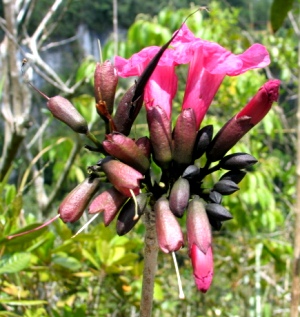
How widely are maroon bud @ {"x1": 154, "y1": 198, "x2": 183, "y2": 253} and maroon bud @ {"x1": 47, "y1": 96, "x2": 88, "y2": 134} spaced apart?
17 centimetres

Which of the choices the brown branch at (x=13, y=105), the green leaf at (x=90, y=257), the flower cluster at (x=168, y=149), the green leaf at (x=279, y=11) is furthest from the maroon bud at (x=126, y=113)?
the brown branch at (x=13, y=105)

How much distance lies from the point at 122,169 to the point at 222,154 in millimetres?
166

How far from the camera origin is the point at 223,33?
3.50 meters

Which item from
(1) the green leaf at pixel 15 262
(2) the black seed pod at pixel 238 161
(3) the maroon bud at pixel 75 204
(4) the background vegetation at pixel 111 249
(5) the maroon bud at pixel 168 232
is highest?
(3) the maroon bud at pixel 75 204

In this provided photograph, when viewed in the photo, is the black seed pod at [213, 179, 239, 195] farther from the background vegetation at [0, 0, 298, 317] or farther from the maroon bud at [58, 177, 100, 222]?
the background vegetation at [0, 0, 298, 317]

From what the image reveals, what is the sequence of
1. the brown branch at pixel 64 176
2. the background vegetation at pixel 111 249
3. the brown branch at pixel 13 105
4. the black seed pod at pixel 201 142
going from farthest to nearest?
1. the brown branch at pixel 64 176
2. the brown branch at pixel 13 105
3. the background vegetation at pixel 111 249
4. the black seed pod at pixel 201 142

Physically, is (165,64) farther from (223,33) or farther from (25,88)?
(223,33)

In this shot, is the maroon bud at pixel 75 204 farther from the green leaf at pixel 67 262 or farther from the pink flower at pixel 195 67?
the green leaf at pixel 67 262

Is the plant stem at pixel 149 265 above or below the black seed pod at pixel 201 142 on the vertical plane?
below

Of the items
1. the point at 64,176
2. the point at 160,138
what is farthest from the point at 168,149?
the point at 64,176

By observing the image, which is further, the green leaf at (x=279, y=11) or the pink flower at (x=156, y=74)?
the green leaf at (x=279, y=11)

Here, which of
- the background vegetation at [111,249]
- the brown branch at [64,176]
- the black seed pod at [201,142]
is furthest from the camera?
the brown branch at [64,176]

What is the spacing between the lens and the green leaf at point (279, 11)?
3.34ft

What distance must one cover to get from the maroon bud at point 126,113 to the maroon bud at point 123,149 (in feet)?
0.15
